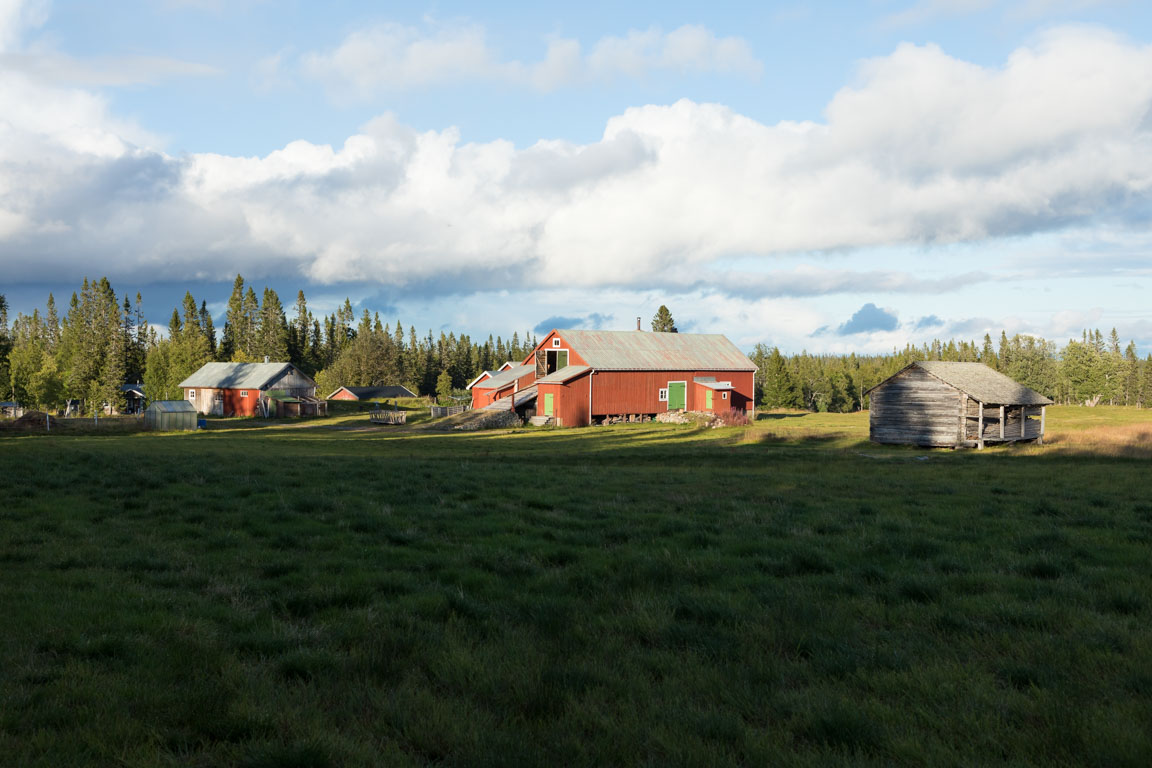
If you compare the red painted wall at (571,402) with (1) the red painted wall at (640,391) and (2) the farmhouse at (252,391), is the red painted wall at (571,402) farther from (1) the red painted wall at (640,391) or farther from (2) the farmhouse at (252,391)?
(2) the farmhouse at (252,391)

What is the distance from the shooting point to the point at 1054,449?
112ft

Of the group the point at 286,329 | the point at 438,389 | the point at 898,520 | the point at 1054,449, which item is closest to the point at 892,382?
the point at 1054,449

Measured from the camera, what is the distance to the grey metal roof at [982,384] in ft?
123

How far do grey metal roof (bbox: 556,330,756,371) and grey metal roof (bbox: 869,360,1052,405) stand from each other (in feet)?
78.7

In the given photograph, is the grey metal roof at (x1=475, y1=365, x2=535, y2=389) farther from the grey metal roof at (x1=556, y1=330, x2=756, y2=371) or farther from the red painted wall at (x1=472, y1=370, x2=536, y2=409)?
the grey metal roof at (x1=556, y1=330, x2=756, y2=371)

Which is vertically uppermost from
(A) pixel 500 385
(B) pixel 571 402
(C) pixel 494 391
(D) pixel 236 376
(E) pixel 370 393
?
(D) pixel 236 376

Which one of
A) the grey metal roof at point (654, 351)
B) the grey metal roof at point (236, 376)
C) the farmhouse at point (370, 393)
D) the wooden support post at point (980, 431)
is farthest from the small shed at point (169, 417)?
the wooden support post at point (980, 431)

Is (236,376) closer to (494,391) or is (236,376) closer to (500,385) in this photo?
(494,391)

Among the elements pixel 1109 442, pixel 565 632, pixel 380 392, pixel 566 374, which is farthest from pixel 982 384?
pixel 380 392

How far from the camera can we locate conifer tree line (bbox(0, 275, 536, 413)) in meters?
91.8

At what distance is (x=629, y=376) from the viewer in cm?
5844

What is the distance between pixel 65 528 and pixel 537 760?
9.95 meters

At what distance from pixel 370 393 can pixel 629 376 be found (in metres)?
76.4

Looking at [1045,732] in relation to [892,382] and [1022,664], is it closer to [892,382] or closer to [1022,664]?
[1022,664]
